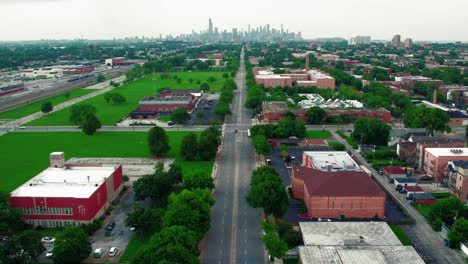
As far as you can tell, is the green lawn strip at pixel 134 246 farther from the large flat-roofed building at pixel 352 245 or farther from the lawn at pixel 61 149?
the lawn at pixel 61 149

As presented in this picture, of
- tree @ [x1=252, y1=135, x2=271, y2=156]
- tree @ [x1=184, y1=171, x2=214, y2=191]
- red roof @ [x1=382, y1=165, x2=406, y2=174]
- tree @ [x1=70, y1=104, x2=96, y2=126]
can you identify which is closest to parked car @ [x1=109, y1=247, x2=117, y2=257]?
tree @ [x1=184, y1=171, x2=214, y2=191]

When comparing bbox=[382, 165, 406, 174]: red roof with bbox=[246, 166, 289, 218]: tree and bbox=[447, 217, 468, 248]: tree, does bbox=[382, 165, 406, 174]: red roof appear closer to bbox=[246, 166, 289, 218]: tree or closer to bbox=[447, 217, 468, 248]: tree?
bbox=[447, 217, 468, 248]: tree

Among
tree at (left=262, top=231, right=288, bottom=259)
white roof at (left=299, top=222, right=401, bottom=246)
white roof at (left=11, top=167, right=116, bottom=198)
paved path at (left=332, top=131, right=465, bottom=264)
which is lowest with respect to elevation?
paved path at (left=332, top=131, right=465, bottom=264)

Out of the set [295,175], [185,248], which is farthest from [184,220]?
[295,175]

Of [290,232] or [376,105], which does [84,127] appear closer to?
[290,232]

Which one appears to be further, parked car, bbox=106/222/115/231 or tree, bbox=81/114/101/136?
tree, bbox=81/114/101/136

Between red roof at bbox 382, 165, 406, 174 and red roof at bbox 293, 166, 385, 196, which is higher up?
red roof at bbox 293, 166, 385, 196

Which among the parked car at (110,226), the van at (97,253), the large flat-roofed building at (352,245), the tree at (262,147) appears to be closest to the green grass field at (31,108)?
the tree at (262,147)

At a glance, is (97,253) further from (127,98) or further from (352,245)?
(127,98)
